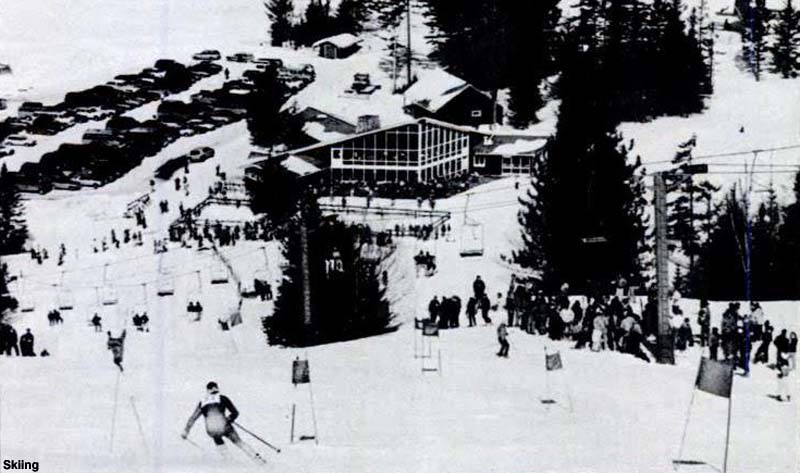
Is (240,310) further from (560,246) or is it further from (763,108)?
(763,108)

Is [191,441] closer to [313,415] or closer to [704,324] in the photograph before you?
[313,415]

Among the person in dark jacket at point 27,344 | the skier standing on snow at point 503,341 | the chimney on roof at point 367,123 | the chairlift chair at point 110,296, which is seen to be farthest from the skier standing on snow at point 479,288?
the person in dark jacket at point 27,344

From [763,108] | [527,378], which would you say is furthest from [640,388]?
[763,108]

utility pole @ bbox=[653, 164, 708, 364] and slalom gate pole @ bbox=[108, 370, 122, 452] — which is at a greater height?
utility pole @ bbox=[653, 164, 708, 364]

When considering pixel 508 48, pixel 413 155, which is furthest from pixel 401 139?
pixel 508 48

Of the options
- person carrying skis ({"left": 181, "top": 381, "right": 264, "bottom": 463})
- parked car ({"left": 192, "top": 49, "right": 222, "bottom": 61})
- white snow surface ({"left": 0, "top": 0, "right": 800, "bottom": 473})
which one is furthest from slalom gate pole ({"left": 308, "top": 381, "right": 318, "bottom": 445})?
parked car ({"left": 192, "top": 49, "right": 222, "bottom": 61})

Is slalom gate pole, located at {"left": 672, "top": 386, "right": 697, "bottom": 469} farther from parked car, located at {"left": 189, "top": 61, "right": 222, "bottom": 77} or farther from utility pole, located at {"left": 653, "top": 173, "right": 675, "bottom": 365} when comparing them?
parked car, located at {"left": 189, "top": 61, "right": 222, "bottom": 77}
